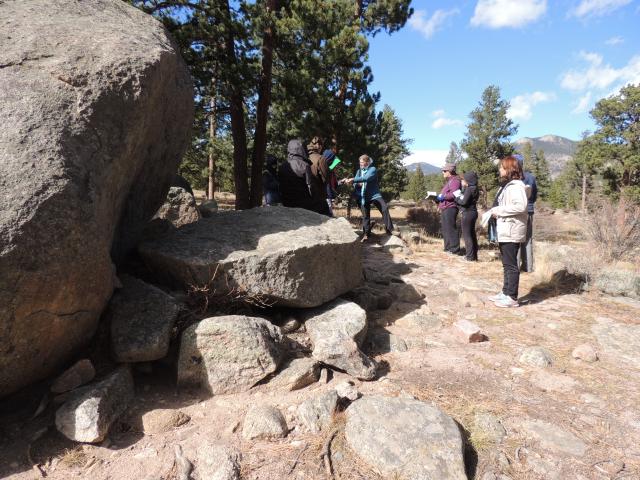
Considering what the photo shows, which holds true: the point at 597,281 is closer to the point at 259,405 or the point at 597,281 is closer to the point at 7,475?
the point at 259,405

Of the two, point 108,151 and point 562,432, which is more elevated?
point 108,151

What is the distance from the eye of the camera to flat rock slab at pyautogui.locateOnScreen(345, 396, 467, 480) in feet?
7.30

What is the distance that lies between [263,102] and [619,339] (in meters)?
7.82

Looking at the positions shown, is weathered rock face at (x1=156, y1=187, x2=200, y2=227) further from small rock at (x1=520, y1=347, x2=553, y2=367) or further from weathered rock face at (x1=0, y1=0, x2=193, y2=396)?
small rock at (x1=520, y1=347, x2=553, y2=367)

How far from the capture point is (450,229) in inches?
315

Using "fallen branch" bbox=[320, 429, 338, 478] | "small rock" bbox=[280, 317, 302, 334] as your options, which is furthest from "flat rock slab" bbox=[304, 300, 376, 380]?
"fallen branch" bbox=[320, 429, 338, 478]

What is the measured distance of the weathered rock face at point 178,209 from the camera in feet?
17.3

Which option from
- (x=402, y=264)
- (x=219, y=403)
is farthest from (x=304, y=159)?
(x=219, y=403)

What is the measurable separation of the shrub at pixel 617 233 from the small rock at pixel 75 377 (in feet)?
30.6

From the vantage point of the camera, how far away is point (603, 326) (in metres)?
4.41

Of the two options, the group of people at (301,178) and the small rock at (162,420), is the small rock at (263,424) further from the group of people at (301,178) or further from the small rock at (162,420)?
the group of people at (301,178)

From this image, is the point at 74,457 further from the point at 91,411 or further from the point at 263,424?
the point at 263,424

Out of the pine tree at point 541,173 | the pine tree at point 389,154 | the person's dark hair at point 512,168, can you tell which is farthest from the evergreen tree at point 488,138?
the person's dark hair at point 512,168

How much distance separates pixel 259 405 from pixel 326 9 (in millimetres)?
8111
